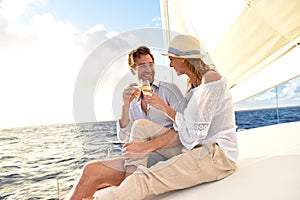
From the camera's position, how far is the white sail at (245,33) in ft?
3.93

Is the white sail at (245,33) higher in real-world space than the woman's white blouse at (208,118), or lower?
higher

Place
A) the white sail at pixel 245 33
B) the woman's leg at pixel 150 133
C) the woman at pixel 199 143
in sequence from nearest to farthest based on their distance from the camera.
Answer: the woman at pixel 199 143 < the woman's leg at pixel 150 133 < the white sail at pixel 245 33

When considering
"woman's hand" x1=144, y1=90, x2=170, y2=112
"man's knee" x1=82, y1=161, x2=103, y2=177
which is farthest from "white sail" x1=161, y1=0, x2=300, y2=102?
"man's knee" x1=82, y1=161, x2=103, y2=177

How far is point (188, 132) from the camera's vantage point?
3.23 ft

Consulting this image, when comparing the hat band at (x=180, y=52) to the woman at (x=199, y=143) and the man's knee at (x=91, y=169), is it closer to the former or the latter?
the woman at (x=199, y=143)

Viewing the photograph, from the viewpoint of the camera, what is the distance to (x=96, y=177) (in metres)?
1.01

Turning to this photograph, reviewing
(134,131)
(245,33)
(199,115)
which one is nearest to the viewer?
(199,115)

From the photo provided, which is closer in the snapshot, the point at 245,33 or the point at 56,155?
the point at 245,33

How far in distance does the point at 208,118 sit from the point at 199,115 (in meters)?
0.03

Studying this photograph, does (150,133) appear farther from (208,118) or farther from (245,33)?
(245,33)

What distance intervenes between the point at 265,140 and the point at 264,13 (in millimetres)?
666

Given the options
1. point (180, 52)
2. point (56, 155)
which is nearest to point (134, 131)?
point (180, 52)

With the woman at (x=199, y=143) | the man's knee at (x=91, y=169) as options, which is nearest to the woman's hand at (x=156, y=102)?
the woman at (x=199, y=143)

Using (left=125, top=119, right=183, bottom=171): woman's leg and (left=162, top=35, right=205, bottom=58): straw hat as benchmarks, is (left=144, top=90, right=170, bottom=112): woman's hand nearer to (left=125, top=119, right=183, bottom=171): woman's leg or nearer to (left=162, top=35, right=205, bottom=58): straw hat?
(left=125, top=119, right=183, bottom=171): woman's leg
